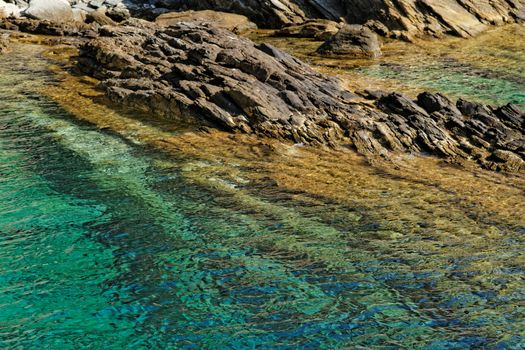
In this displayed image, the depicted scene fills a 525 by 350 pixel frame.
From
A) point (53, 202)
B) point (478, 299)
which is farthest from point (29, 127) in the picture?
point (478, 299)

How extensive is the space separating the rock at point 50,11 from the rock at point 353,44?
18548mm

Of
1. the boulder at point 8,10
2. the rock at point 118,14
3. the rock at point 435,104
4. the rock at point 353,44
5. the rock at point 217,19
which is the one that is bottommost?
the boulder at point 8,10

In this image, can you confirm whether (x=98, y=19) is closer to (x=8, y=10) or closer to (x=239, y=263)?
(x=8, y=10)

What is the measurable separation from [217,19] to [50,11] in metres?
10.9

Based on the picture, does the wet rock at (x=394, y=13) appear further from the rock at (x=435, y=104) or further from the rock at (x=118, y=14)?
the rock at (x=435, y=104)

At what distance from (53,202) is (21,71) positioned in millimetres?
15990

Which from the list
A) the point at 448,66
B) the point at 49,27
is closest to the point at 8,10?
the point at 49,27

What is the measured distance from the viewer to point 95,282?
11031 mm

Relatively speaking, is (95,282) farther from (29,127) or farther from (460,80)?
(460,80)

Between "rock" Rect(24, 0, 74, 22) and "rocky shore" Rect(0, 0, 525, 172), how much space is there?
18671 millimetres

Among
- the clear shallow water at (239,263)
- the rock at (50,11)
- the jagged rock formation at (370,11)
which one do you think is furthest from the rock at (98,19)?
the clear shallow water at (239,263)

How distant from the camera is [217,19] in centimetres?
4388

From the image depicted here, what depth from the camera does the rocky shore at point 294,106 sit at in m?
18.1

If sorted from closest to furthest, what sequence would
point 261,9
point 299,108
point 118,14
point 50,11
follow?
point 299,108 → point 50,11 → point 261,9 → point 118,14
